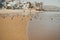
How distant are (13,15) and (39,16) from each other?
0.38 m

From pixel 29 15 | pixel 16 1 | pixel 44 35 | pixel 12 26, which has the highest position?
pixel 16 1

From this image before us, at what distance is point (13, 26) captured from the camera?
208cm

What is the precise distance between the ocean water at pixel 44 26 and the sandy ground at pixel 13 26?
102 millimetres

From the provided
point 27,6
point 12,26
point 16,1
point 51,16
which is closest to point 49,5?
point 51,16

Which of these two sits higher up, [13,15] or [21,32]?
Result: [13,15]

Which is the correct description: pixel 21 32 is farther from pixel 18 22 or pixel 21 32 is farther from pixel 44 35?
pixel 44 35

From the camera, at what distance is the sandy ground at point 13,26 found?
2051 mm

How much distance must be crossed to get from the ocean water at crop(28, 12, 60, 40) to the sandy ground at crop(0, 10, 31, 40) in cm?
10

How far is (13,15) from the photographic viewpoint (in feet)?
6.72

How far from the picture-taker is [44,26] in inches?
85.8

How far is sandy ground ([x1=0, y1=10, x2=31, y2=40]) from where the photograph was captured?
2.05 meters

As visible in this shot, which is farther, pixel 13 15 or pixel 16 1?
pixel 16 1

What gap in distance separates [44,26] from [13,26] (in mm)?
464

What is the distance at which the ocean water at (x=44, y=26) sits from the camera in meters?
2.13
